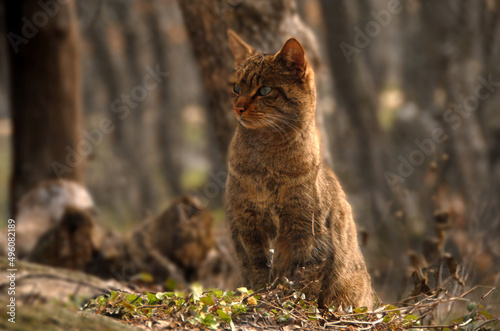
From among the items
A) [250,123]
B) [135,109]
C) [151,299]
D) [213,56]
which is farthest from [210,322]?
[135,109]

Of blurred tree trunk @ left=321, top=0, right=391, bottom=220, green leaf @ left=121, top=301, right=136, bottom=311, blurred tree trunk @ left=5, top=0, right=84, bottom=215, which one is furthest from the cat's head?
blurred tree trunk @ left=321, top=0, right=391, bottom=220

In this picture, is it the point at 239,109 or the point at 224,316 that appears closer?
the point at 224,316

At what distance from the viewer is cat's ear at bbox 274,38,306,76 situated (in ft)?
10.9

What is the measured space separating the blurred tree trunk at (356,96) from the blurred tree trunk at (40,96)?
6662mm

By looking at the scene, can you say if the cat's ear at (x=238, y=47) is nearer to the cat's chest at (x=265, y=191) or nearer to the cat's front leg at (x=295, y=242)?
the cat's chest at (x=265, y=191)

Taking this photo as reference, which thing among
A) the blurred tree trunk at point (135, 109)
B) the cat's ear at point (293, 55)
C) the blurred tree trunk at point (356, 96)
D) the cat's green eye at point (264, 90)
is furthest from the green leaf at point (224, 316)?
the blurred tree trunk at point (135, 109)

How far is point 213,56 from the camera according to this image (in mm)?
5086

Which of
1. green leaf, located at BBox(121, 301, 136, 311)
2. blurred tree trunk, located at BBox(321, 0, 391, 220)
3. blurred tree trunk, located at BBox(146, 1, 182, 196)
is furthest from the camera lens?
blurred tree trunk, located at BBox(146, 1, 182, 196)

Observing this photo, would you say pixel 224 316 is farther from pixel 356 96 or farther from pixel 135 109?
pixel 135 109

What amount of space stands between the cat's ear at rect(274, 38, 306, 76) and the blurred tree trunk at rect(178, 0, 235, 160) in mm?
1618

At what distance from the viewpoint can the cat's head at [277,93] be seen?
3.33m

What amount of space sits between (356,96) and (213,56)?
727 cm

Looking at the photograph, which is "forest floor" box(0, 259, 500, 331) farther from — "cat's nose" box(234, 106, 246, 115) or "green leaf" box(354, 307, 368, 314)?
"cat's nose" box(234, 106, 246, 115)

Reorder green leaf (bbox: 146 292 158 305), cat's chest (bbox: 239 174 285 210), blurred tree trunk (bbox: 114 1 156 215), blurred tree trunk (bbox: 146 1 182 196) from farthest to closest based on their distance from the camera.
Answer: blurred tree trunk (bbox: 146 1 182 196) → blurred tree trunk (bbox: 114 1 156 215) → cat's chest (bbox: 239 174 285 210) → green leaf (bbox: 146 292 158 305)
